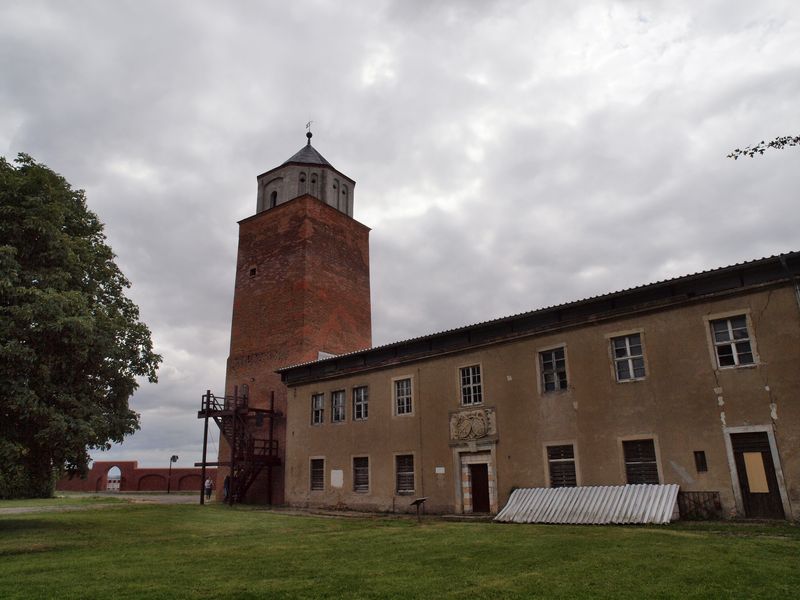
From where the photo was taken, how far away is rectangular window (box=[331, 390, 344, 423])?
84.3 feet

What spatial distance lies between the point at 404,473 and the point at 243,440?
11.1m

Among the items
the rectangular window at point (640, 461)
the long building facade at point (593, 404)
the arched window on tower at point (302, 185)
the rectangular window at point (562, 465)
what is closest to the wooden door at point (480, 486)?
the long building facade at point (593, 404)

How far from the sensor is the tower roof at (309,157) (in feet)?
121

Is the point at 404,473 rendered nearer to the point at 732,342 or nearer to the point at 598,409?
the point at 598,409

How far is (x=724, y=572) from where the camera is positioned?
7.80m

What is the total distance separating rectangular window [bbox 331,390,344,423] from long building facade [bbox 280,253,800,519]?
0.12 metres

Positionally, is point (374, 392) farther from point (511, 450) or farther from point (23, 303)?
point (23, 303)

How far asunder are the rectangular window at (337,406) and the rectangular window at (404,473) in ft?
12.7

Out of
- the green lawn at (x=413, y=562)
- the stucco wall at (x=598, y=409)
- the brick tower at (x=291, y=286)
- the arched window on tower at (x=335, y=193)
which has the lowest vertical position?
the green lawn at (x=413, y=562)

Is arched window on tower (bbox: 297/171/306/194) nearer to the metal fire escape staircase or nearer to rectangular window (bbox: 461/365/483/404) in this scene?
the metal fire escape staircase

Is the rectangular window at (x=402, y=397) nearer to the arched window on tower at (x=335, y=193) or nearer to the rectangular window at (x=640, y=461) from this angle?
the rectangular window at (x=640, y=461)

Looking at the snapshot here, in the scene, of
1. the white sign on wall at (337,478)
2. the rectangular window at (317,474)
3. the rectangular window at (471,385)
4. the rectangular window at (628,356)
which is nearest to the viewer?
the rectangular window at (628,356)

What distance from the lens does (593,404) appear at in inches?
697

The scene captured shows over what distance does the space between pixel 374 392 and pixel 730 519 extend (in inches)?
531
